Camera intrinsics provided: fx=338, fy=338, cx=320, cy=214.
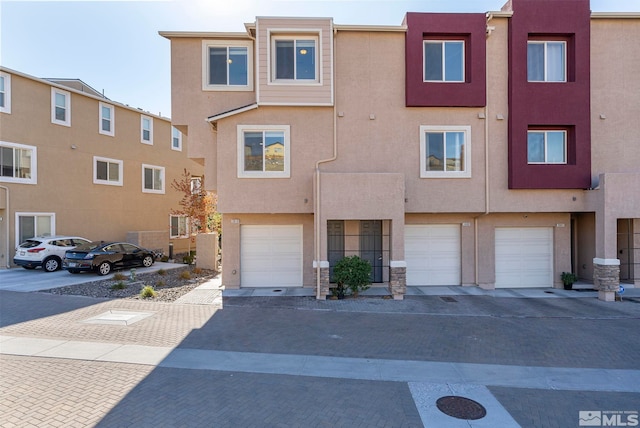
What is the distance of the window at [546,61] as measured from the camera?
12211 mm

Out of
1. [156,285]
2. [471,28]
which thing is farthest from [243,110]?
[471,28]

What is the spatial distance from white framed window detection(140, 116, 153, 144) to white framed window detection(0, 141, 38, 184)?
637 centimetres

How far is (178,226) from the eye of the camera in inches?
992

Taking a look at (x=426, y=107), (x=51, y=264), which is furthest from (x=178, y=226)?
(x=426, y=107)

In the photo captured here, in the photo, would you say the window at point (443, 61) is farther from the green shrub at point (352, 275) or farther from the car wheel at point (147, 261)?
the car wheel at point (147, 261)

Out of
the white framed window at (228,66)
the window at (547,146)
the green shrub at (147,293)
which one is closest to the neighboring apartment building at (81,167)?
the green shrub at (147,293)

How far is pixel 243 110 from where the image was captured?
11.7m

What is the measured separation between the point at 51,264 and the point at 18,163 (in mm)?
5562

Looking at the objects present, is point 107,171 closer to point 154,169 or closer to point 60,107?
point 154,169

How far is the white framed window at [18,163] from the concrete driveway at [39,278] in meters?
4.42

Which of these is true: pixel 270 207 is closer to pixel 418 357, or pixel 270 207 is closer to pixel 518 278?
pixel 418 357

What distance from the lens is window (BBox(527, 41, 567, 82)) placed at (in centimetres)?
1221

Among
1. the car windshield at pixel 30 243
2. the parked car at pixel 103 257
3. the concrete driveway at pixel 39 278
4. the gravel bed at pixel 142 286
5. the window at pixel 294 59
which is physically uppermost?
the window at pixel 294 59

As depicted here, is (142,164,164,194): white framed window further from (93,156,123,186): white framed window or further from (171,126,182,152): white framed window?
(171,126,182,152): white framed window
